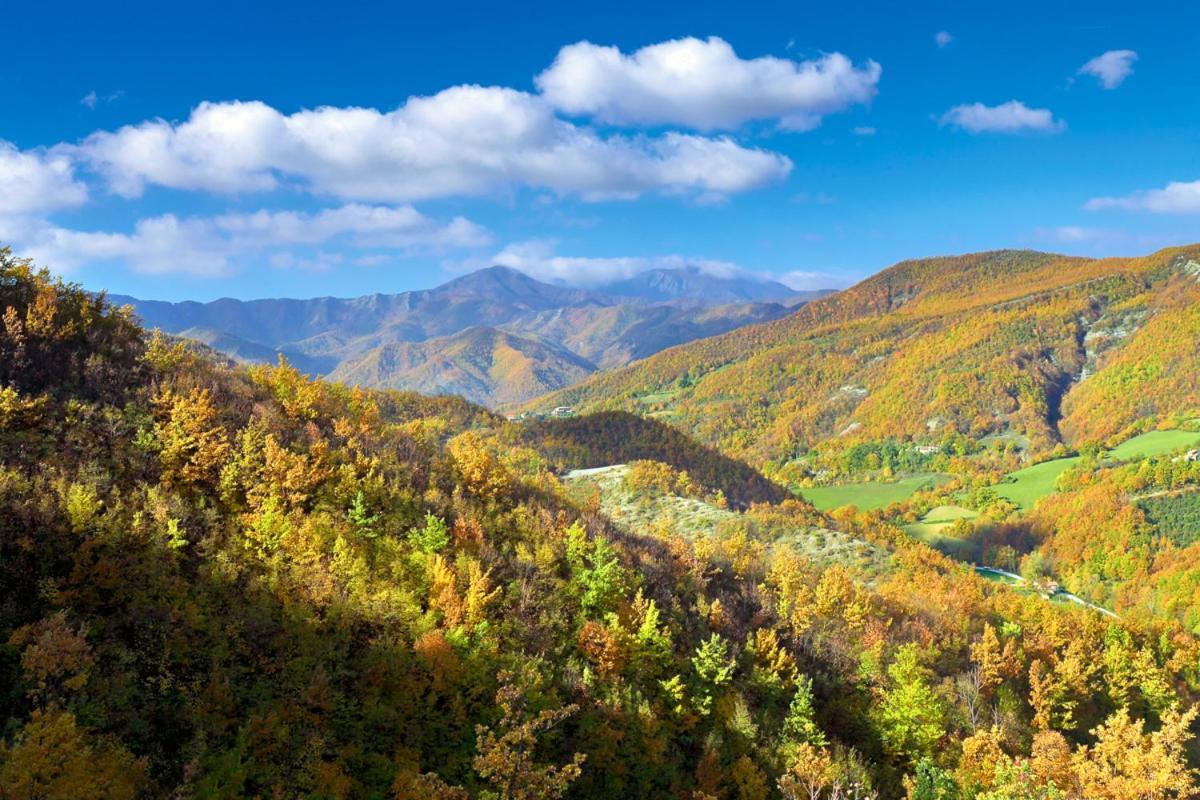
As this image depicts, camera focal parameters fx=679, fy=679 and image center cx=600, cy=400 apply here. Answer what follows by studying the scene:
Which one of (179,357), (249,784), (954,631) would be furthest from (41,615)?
(954,631)

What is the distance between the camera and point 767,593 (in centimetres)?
7394

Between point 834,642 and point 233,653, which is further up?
point 233,653

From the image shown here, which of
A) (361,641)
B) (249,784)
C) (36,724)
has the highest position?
(36,724)

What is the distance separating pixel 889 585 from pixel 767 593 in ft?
208

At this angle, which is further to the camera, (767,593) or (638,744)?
(767,593)

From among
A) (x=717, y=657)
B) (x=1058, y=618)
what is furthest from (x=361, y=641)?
(x=1058, y=618)

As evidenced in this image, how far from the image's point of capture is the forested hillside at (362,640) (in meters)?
29.4

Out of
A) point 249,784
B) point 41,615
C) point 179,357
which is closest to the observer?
point 249,784

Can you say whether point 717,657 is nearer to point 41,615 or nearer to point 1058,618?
point 41,615

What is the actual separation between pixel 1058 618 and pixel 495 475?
8901cm

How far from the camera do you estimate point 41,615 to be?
31.0 metres

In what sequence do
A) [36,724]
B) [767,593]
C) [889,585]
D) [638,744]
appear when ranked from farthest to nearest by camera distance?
[889,585] → [767,593] → [638,744] → [36,724]

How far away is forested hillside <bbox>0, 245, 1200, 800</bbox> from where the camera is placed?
1156 inches

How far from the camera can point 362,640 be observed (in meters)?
39.1
